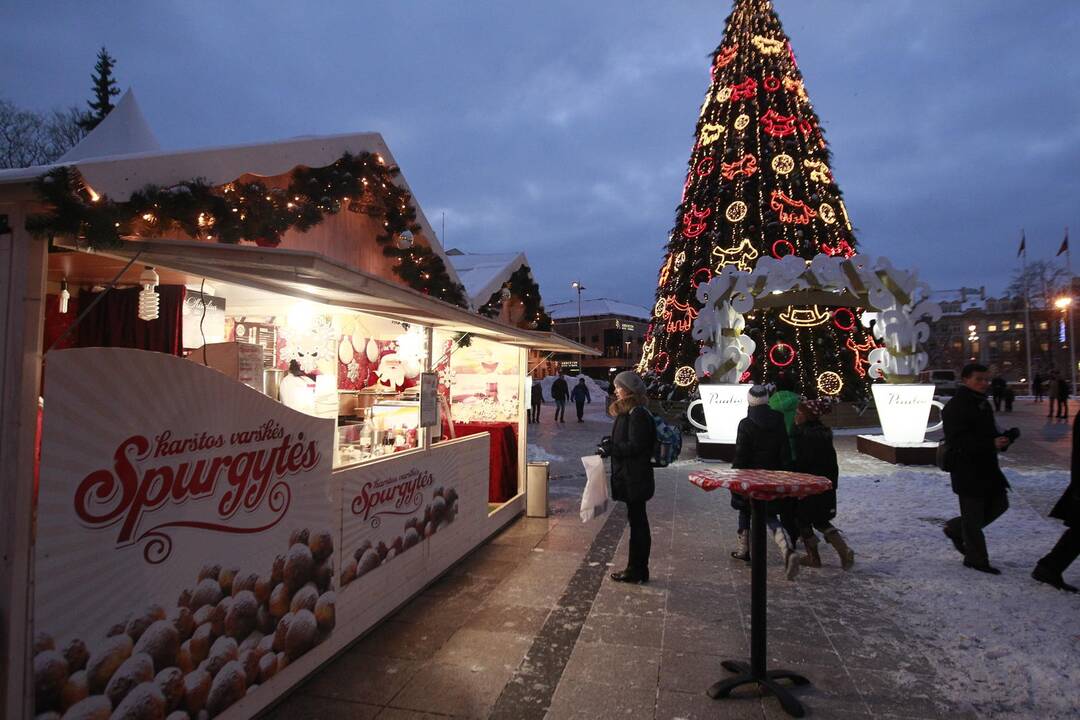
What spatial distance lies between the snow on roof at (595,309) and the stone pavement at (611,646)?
63.6m

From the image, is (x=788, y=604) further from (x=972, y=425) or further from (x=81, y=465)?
(x=81, y=465)

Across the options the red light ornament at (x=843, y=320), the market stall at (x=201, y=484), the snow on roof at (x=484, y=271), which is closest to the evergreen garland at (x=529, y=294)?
the snow on roof at (x=484, y=271)

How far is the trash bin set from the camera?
7520mm

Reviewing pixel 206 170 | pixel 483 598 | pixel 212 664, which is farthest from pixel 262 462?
pixel 483 598

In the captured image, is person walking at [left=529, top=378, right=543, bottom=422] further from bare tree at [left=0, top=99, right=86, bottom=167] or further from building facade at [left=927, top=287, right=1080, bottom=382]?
building facade at [left=927, top=287, right=1080, bottom=382]

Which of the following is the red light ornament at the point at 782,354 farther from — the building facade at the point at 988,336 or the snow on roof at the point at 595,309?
the snow on roof at the point at 595,309

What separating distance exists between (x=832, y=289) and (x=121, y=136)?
12.3 m

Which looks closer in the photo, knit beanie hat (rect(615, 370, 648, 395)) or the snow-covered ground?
the snow-covered ground

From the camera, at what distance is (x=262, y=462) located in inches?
119

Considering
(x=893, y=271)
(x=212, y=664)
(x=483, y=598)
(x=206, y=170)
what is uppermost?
(x=893, y=271)

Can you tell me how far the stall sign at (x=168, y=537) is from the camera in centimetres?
210

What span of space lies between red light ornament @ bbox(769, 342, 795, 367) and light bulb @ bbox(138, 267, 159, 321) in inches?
652

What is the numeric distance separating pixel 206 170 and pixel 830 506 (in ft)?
17.8

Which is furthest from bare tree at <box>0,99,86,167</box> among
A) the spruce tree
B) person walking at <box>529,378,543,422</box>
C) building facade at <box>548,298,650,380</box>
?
building facade at <box>548,298,650,380</box>
